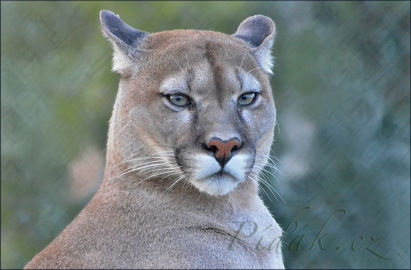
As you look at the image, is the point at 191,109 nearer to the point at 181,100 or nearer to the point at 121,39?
the point at 181,100

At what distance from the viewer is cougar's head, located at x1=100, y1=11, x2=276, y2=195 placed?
363 cm

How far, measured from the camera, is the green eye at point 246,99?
3.87 m

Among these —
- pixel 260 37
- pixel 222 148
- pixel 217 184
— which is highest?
pixel 260 37

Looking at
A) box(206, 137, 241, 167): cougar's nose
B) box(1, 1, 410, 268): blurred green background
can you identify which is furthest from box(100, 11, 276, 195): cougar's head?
box(1, 1, 410, 268): blurred green background

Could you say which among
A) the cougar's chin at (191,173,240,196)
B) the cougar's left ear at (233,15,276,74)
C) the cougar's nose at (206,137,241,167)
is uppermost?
the cougar's left ear at (233,15,276,74)

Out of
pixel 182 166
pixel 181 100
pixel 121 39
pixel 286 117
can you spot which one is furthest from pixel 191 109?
pixel 286 117

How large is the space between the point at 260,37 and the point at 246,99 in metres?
0.60

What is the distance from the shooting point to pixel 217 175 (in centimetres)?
363

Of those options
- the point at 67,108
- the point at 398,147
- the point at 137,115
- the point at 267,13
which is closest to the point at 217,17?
the point at 267,13

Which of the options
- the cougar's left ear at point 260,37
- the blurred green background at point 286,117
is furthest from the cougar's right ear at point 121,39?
the blurred green background at point 286,117

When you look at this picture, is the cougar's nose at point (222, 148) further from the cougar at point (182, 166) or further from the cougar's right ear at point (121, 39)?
the cougar's right ear at point (121, 39)

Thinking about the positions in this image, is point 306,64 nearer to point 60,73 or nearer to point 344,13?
point 344,13

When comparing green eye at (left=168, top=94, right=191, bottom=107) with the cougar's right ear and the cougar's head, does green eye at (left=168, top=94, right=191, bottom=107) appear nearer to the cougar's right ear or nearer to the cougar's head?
the cougar's head

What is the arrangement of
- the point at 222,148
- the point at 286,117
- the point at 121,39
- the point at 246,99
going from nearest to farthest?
the point at 222,148 → the point at 246,99 → the point at 121,39 → the point at 286,117
